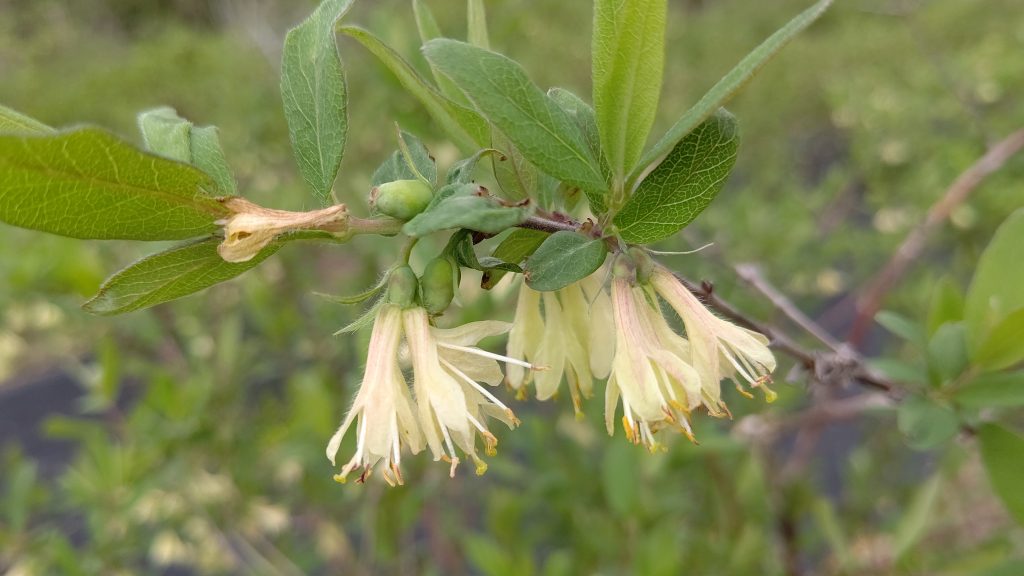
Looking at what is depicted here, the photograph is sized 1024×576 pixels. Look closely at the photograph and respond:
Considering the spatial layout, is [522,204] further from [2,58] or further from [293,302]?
[2,58]

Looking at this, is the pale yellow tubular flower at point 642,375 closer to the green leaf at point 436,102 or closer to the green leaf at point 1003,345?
the green leaf at point 436,102

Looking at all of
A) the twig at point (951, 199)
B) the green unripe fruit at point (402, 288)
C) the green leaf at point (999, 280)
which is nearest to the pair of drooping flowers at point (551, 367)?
the green unripe fruit at point (402, 288)

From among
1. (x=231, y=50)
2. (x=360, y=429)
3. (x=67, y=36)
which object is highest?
(x=360, y=429)

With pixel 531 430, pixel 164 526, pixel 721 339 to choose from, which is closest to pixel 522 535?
pixel 531 430

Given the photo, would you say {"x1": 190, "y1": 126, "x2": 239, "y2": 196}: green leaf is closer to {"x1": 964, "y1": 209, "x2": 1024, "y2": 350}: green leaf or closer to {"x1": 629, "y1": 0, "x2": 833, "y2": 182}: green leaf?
{"x1": 629, "y1": 0, "x2": 833, "y2": 182}: green leaf

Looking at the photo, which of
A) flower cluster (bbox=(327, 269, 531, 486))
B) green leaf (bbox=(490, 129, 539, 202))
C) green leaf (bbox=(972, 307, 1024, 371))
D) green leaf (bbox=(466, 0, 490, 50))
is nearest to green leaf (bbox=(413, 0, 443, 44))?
green leaf (bbox=(466, 0, 490, 50))

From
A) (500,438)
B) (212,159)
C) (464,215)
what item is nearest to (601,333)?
(464,215)
